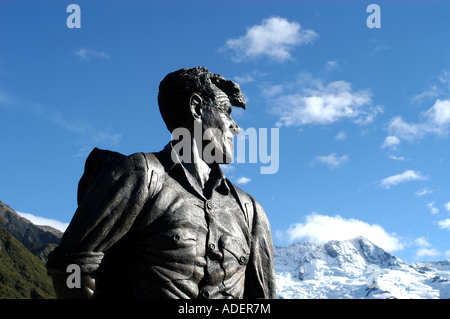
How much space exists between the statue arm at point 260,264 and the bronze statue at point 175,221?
0.01 meters

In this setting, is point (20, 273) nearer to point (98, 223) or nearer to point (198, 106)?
point (198, 106)

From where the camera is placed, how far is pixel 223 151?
7.61 meters

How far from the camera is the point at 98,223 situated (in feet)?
21.1

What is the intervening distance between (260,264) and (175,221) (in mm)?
1345

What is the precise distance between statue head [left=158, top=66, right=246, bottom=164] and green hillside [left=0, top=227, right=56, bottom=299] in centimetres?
10199

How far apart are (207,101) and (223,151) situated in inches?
25.1

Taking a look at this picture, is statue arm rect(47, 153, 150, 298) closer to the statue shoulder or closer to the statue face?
the statue shoulder
